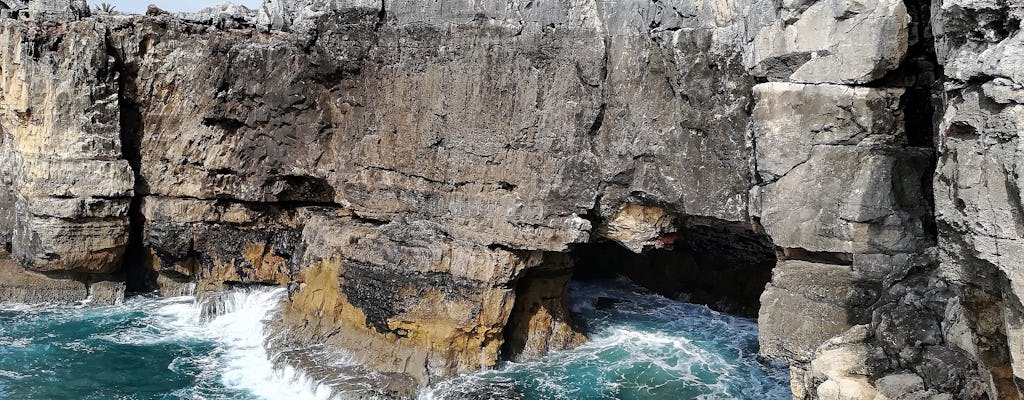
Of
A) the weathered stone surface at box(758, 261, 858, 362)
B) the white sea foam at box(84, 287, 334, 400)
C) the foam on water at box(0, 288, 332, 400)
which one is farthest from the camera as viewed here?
the white sea foam at box(84, 287, 334, 400)

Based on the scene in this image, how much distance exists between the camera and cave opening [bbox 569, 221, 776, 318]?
25922 millimetres

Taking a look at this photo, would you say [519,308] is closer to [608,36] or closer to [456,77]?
[456,77]

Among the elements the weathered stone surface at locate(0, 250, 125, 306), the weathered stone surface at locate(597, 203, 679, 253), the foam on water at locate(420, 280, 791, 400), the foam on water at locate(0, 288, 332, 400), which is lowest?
the foam on water at locate(0, 288, 332, 400)

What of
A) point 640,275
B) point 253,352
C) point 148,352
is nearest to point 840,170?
point 253,352

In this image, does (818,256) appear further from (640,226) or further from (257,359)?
(257,359)

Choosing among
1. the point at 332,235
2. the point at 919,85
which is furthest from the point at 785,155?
the point at 332,235

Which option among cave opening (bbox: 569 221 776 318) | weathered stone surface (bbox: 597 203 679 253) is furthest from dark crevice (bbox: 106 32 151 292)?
weathered stone surface (bbox: 597 203 679 253)

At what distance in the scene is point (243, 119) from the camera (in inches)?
1001

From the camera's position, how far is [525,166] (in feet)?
67.1

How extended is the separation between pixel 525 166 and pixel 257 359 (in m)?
9.83

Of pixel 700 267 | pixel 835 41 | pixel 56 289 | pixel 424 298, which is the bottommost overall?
pixel 56 289

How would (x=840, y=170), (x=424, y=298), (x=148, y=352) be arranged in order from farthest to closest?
(x=148, y=352), (x=424, y=298), (x=840, y=170)

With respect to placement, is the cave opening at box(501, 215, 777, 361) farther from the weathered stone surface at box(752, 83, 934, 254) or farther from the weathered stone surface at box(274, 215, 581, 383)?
the weathered stone surface at box(752, 83, 934, 254)

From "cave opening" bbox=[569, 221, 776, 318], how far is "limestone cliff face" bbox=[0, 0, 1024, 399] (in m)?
0.24
